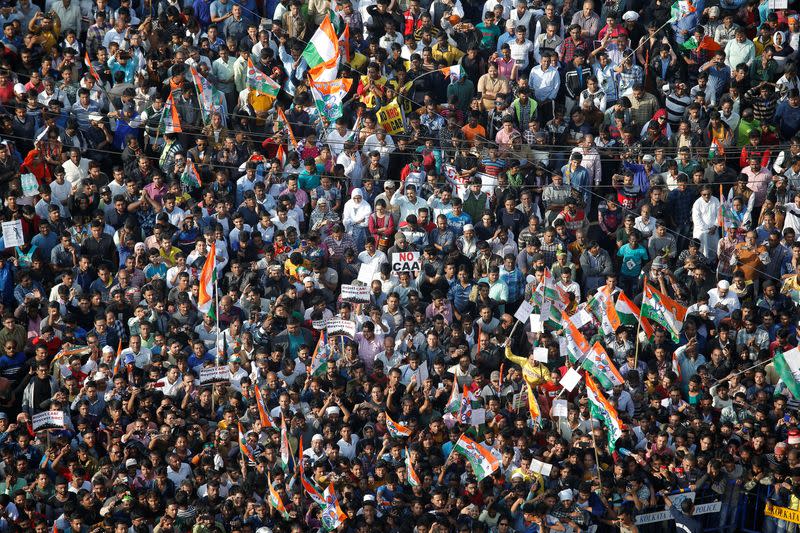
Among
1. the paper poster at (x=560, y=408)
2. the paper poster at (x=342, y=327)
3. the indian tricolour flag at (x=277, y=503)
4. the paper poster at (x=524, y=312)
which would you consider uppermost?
the paper poster at (x=524, y=312)

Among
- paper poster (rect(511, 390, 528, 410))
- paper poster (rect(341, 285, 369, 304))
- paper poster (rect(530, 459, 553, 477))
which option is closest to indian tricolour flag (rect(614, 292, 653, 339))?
paper poster (rect(511, 390, 528, 410))

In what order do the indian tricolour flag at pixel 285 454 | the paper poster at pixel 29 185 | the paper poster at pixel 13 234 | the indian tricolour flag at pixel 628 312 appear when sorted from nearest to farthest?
the indian tricolour flag at pixel 285 454 < the indian tricolour flag at pixel 628 312 < the paper poster at pixel 13 234 < the paper poster at pixel 29 185

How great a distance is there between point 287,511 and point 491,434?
2579 mm

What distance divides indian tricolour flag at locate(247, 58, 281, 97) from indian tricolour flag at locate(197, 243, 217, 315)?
12.2 ft

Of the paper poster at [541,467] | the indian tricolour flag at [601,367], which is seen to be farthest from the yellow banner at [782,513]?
the paper poster at [541,467]

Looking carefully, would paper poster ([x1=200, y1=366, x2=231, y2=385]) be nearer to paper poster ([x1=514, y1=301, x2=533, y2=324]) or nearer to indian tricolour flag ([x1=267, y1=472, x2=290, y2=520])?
indian tricolour flag ([x1=267, y1=472, x2=290, y2=520])

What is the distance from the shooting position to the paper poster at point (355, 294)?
83.1 ft

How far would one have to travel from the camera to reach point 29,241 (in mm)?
26844

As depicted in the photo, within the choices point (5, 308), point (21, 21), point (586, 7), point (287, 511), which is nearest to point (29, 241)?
point (5, 308)

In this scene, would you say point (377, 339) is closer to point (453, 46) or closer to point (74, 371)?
point (74, 371)

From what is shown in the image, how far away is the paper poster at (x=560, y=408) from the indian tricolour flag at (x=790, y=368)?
8.51 feet

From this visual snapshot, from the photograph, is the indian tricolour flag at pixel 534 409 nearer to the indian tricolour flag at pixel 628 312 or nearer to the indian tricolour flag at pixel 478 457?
the indian tricolour flag at pixel 478 457

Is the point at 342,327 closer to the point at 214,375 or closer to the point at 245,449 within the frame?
the point at 214,375

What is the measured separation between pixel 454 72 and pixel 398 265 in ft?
12.4
